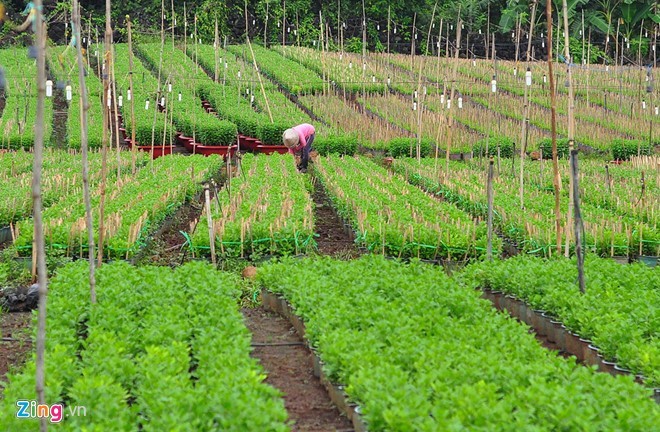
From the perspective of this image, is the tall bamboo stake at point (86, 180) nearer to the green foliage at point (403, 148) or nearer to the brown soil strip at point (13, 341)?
the brown soil strip at point (13, 341)

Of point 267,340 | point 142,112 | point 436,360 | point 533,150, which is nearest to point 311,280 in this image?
point 267,340

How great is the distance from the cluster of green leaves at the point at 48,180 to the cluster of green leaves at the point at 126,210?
424 mm

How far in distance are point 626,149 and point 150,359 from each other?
18.5 meters

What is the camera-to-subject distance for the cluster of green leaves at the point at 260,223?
1088 centimetres

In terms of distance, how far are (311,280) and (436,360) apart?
2.64 meters

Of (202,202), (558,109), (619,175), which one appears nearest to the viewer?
(202,202)

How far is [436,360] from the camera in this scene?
5883 mm

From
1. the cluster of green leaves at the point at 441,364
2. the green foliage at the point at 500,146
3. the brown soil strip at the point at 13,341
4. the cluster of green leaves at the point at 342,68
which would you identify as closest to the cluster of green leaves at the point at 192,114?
the cluster of green leaves at the point at 342,68

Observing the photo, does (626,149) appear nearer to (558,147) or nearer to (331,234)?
(558,147)

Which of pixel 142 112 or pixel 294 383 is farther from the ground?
pixel 142 112

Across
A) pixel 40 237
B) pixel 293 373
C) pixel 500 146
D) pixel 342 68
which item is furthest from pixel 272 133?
pixel 40 237

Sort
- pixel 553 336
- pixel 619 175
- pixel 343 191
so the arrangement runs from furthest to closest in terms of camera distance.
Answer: pixel 619 175, pixel 343 191, pixel 553 336

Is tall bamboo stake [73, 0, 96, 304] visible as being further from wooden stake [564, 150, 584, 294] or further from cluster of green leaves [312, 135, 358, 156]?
cluster of green leaves [312, 135, 358, 156]

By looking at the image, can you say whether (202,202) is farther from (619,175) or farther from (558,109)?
(558,109)
